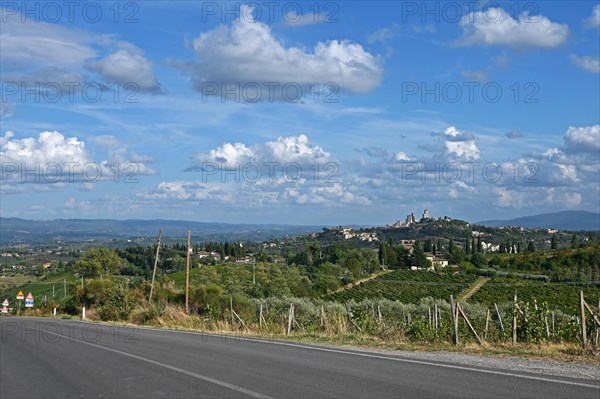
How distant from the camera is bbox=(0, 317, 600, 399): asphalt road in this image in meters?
8.45

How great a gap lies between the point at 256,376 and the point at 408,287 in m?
76.3

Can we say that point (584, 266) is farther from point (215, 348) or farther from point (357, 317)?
point (215, 348)

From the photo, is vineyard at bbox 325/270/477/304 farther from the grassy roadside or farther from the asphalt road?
the asphalt road

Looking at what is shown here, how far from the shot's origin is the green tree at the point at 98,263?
88.0 meters

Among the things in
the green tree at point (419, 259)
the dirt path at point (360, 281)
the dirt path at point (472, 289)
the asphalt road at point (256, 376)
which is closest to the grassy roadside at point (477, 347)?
the asphalt road at point (256, 376)

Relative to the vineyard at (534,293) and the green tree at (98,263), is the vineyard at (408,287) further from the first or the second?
the green tree at (98,263)

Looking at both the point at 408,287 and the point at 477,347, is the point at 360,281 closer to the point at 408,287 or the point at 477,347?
the point at 408,287

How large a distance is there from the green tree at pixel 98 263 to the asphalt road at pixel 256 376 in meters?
76.4

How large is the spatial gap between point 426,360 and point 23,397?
6986mm

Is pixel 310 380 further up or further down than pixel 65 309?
further up

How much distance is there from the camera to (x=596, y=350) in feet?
41.8

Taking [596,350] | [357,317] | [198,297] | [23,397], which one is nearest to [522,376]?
[596,350]

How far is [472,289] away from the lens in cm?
8106

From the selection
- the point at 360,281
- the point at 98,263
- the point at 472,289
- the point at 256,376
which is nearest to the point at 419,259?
the point at 360,281
